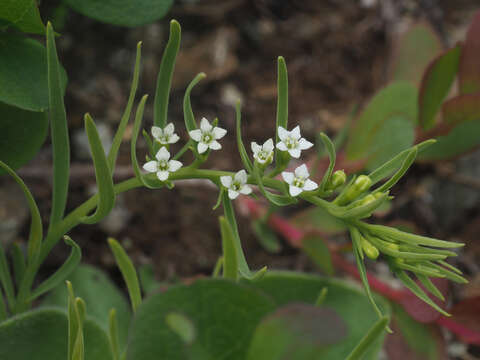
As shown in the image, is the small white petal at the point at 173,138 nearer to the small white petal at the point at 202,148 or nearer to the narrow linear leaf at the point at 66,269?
the small white petal at the point at 202,148

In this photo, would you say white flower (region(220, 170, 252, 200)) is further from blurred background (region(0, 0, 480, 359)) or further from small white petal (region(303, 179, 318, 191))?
blurred background (region(0, 0, 480, 359))

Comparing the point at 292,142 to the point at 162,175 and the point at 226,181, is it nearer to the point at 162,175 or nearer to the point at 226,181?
the point at 226,181

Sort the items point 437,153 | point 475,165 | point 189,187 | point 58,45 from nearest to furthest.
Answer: point 437,153
point 58,45
point 189,187
point 475,165

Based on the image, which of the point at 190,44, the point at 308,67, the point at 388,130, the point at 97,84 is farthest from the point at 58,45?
the point at 388,130

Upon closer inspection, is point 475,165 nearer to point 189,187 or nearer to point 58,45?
point 189,187

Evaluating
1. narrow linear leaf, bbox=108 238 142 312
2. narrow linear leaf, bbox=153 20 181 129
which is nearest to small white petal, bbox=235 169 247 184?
narrow linear leaf, bbox=153 20 181 129
